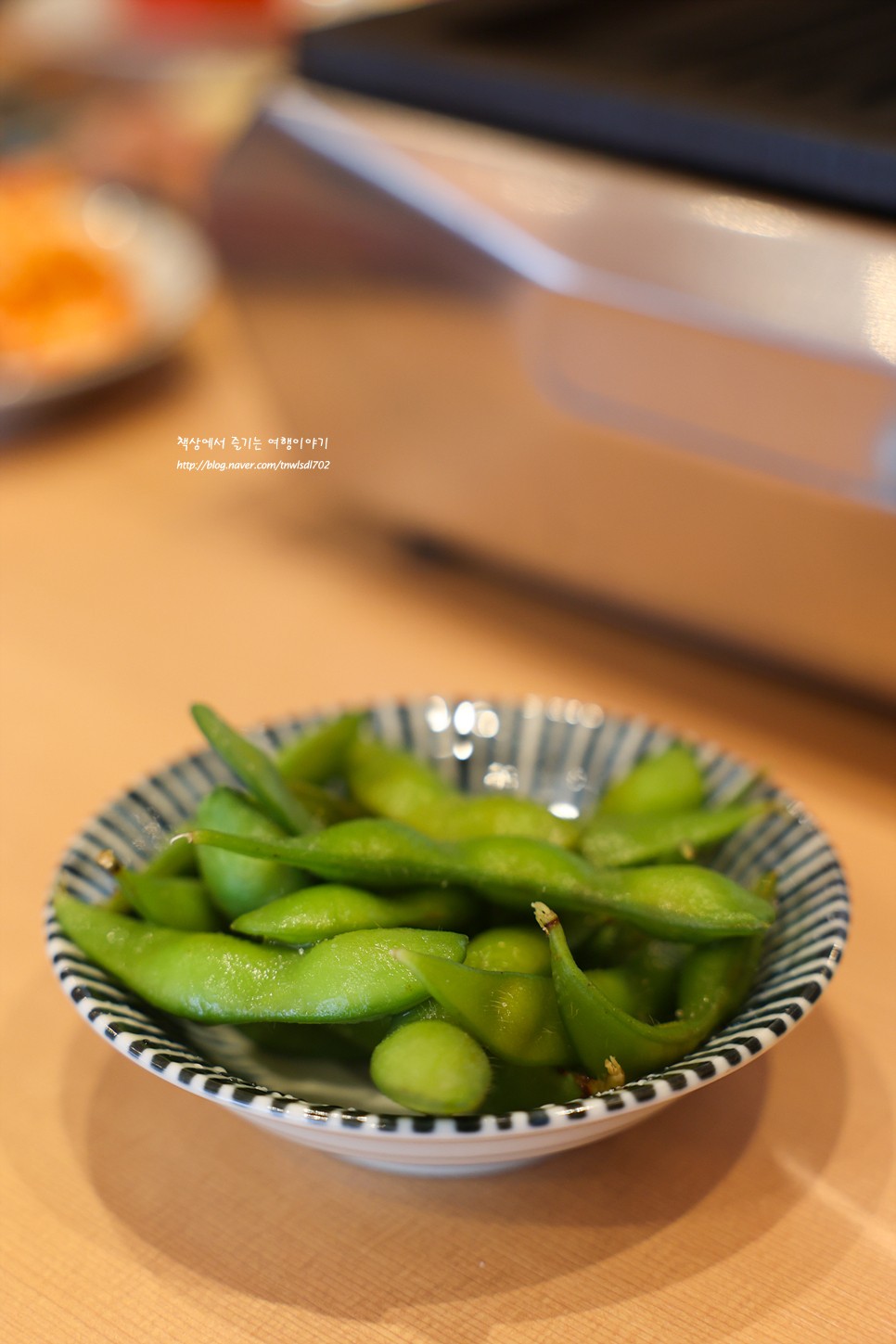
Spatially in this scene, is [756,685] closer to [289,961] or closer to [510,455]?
[510,455]

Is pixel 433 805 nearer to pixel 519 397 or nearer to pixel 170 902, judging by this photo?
pixel 170 902

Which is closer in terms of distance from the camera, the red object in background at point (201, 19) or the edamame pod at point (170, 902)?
the edamame pod at point (170, 902)

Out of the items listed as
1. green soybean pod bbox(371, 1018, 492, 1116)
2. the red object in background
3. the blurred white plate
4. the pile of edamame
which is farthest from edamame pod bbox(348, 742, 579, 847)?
the red object in background

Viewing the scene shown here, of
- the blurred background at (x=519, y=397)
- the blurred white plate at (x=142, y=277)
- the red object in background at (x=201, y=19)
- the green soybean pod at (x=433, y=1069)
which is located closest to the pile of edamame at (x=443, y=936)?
the green soybean pod at (x=433, y=1069)

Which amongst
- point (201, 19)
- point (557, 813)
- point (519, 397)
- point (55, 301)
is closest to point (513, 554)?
point (519, 397)

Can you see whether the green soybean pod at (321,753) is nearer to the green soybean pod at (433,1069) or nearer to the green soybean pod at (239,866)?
the green soybean pod at (239,866)

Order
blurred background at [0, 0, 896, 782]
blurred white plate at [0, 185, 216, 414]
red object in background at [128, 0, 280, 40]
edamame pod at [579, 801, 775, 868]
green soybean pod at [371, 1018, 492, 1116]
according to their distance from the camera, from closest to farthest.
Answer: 1. green soybean pod at [371, 1018, 492, 1116]
2. edamame pod at [579, 801, 775, 868]
3. blurred background at [0, 0, 896, 782]
4. blurred white plate at [0, 185, 216, 414]
5. red object in background at [128, 0, 280, 40]

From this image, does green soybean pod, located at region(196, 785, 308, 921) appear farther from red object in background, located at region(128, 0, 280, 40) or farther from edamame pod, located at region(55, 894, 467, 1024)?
red object in background, located at region(128, 0, 280, 40)
